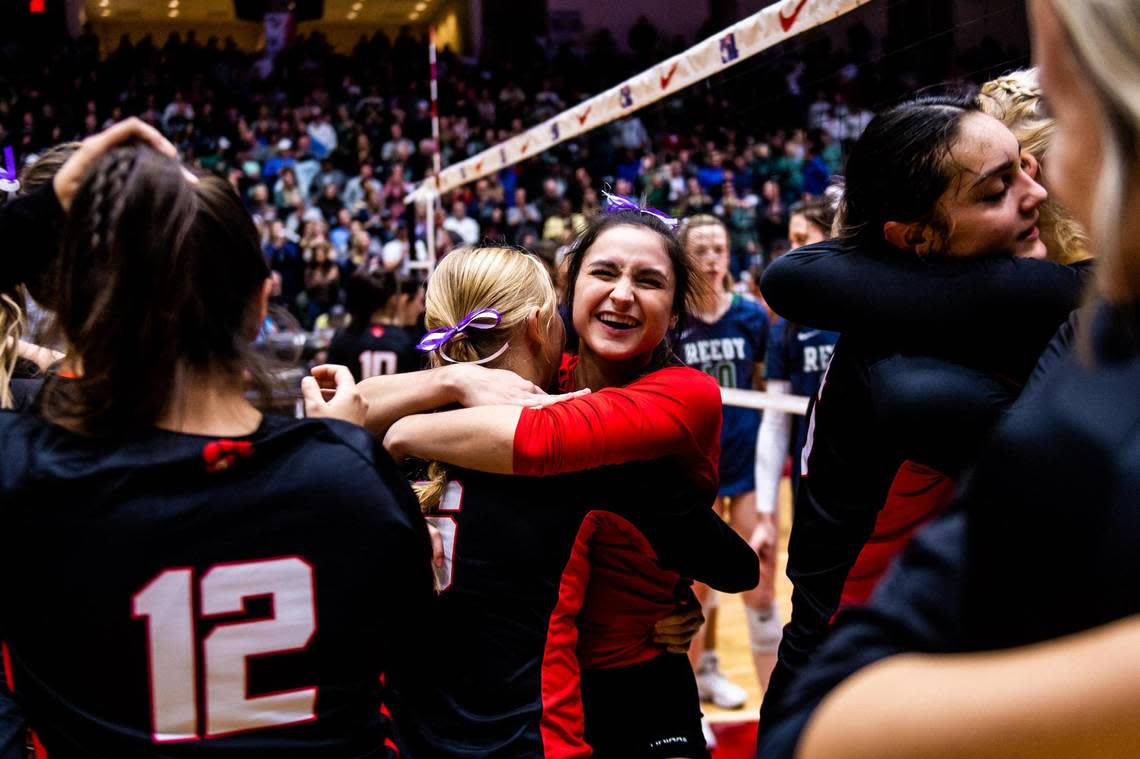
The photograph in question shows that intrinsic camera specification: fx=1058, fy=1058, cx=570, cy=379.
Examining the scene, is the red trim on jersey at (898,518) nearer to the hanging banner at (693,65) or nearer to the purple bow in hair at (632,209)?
the purple bow in hair at (632,209)

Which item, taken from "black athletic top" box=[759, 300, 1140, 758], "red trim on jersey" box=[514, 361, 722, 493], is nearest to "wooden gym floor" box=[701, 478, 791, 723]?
"red trim on jersey" box=[514, 361, 722, 493]

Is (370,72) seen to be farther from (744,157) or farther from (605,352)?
(605,352)

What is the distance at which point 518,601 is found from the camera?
167 centimetres

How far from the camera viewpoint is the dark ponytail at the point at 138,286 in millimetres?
1122

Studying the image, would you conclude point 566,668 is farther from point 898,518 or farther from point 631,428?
point 898,518

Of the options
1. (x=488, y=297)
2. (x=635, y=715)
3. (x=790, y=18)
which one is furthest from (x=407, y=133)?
(x=635, y=715)

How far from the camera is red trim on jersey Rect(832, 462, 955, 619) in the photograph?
62.3 inches

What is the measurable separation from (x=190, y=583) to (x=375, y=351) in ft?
14.8

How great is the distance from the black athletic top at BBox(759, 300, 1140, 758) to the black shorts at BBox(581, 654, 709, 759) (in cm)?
123

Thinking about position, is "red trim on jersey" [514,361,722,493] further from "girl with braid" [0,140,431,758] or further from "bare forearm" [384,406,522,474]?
"girl with braid" [0,140,431,758]

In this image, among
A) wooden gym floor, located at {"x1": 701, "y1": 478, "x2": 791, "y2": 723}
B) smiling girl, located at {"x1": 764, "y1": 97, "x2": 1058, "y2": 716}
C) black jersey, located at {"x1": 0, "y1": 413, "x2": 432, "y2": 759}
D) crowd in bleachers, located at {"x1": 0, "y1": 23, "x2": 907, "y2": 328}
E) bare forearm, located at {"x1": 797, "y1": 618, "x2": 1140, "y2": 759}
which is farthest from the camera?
crowd in bleachers, located at {"x1": 0, "y1": 23, "x2": 907, "y2": 328}

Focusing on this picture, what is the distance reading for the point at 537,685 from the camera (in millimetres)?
1670

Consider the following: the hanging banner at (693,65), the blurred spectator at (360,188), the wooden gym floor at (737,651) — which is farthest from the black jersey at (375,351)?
the blurred spectator at (360,188)

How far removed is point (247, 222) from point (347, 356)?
14.6ft
